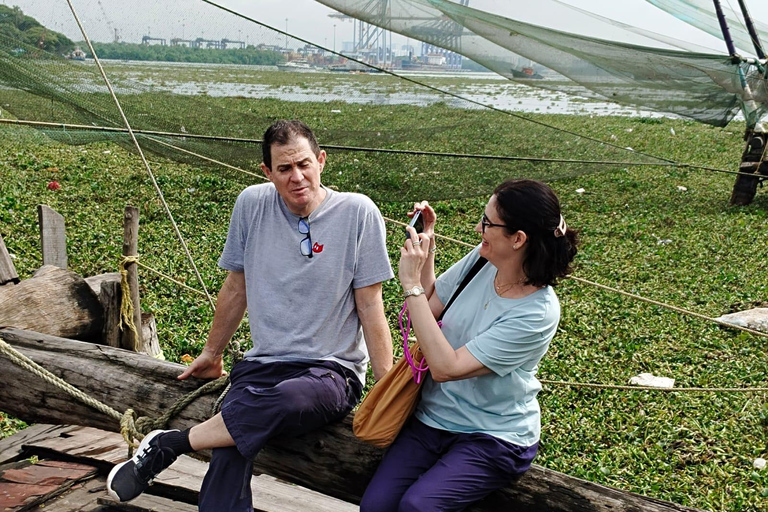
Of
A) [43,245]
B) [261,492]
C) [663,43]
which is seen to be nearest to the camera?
[261,492]

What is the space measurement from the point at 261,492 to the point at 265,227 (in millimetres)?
1286

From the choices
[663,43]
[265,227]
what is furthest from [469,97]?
[265,227]

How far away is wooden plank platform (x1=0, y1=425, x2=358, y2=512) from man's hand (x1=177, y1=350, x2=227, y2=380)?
618 millimetres

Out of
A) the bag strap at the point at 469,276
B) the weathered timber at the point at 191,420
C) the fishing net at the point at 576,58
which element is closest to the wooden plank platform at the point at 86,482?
the weathered timber at the point at 191,420

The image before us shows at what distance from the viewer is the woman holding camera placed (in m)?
2.54

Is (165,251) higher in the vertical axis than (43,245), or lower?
lower

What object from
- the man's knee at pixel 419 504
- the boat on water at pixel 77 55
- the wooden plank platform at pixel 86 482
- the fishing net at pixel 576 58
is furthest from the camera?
the boat on water at pixel 77 55

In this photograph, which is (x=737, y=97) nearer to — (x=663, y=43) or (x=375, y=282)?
(x=663, y=43)

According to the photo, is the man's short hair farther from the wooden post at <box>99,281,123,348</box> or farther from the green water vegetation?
the green water vegetation

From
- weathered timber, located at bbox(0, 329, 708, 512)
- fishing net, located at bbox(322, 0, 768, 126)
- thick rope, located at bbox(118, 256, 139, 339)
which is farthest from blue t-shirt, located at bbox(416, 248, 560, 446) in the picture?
fishing net, located at bbox(322, 0, 768, 126)

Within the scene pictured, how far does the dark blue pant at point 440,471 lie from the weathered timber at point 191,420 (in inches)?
5.1

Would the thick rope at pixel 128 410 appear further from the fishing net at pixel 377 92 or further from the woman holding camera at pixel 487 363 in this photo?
the fishing net at pixel 377 92

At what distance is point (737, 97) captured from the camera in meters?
5.79

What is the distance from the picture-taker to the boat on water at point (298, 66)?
5332mm
